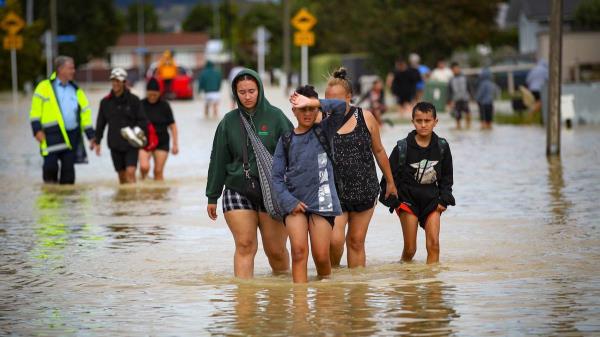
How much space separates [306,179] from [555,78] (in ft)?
44.7

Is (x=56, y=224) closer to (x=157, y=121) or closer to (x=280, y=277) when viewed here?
(x=157, y=121)

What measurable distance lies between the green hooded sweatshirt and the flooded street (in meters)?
0.77

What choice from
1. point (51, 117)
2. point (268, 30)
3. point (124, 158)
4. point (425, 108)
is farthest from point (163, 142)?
point (268, 30)

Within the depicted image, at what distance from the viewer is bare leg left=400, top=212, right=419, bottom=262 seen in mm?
10992

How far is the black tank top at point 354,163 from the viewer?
10.3 metres

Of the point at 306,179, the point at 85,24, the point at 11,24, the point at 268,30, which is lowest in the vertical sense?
the point at 306,179

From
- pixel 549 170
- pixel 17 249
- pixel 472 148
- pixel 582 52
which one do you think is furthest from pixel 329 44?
pixel 17 249

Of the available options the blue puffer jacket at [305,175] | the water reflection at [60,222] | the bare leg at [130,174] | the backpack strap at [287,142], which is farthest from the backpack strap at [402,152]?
the bare leg at [130,174]

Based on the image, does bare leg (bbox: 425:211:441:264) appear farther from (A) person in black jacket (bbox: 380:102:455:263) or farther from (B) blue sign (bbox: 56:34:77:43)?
(B) blue sign (bbox: 56:34:77:43)

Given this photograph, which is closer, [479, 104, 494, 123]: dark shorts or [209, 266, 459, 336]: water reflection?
[209, 266, 459, 336]: water reflection

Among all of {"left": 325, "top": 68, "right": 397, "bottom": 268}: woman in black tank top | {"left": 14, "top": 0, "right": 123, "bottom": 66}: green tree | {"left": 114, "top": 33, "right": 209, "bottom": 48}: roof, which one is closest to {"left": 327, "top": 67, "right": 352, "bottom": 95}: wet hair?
{"left": 325, "top": 68, "right": 397, "bottom": 268}: woman in black tank top

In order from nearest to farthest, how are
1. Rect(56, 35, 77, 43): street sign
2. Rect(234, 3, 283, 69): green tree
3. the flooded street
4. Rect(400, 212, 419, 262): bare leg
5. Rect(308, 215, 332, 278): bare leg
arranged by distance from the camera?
1. the flooded street
2. Rect(308, 215, 332, 278): bare leg
3. Rect(400, 212, 419, 262): bare leg
4. Rect(56, 35, 77, 43): street sign
5. Rect(234, 3, 283, 69): green tree

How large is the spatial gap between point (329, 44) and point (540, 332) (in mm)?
72064

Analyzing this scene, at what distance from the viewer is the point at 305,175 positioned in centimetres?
956
